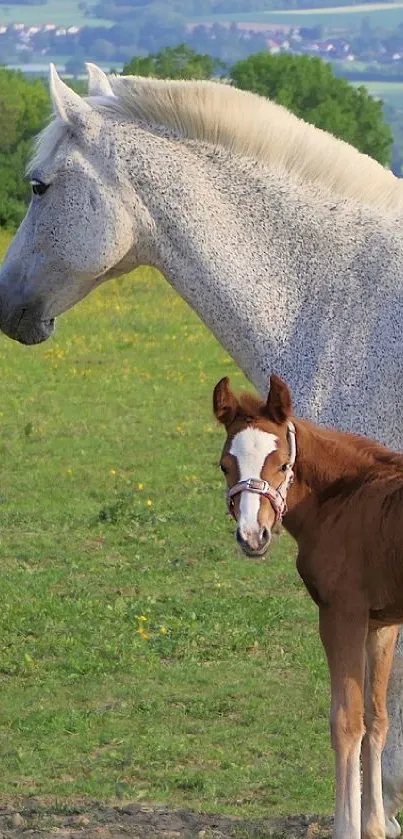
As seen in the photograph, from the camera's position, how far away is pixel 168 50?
4119 cm

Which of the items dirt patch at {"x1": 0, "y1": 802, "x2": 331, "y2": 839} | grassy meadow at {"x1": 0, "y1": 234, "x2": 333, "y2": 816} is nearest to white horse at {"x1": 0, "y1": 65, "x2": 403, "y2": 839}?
dirt patch at {"x1": 0, "y1": 802, "x2": 331, "y2": 839}

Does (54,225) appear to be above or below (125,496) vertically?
above

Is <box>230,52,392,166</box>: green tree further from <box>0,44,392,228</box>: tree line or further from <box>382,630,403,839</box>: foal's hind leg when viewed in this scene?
<box>382,630,403,839</box>: foal's hind leg

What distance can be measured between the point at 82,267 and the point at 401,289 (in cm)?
116

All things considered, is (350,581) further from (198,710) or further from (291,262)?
(198,710)

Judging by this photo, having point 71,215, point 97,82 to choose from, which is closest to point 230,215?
point 71,215

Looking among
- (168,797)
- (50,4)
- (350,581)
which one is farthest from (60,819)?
(50,4)

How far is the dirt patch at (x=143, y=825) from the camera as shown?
17.8ft

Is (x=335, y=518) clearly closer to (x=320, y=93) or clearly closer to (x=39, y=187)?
(x=39, y=187)

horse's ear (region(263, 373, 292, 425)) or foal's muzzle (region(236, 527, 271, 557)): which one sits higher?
horse's ear (region(263, 373, 292, 425))

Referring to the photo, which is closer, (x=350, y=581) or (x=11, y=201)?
(x=350, y=581)

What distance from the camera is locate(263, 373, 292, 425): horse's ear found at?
4.38m

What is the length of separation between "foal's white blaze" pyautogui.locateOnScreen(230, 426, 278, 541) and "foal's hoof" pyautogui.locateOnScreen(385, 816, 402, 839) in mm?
1680

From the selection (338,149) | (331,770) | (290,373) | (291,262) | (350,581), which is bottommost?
(331,770)
